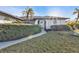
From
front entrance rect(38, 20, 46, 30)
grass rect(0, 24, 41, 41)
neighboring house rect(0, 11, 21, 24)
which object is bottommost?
grass rect(0, 24, 41, 41)

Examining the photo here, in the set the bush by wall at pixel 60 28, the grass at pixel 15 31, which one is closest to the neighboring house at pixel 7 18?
the grass at pixel 15 31

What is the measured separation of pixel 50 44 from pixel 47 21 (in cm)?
48

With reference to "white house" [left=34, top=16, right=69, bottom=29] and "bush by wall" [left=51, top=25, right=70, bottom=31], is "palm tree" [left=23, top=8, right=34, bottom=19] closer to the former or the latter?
"white house" [left=34, top=16, right=69, bottom=29]

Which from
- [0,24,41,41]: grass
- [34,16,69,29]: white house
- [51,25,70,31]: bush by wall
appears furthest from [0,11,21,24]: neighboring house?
[51,25,70,31]: bush by wall

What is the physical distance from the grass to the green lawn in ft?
0.55

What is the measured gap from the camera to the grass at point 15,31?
3.31 metres

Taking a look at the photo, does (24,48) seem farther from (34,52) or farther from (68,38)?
(68,38)

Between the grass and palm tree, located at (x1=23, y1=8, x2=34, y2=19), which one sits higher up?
palm tree, located at (x1=23, y1=8, x2=34, y2=19)

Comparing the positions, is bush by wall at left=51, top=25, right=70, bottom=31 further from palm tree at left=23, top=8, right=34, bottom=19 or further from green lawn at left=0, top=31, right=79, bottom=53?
palm tree at left=23, top=8, right=34, bottom=19

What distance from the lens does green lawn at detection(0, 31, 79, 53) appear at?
3299 mm

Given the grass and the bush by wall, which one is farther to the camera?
the bush by wall

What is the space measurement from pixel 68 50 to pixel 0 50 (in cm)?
133
